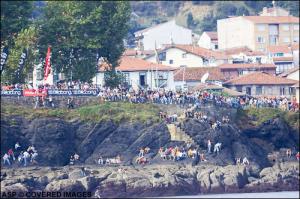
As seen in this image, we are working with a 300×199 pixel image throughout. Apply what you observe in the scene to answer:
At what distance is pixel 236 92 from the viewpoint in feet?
370

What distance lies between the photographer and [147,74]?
11394cm

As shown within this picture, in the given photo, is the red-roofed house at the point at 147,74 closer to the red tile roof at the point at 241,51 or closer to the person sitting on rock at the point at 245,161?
the red tile roof at the point at 241,51

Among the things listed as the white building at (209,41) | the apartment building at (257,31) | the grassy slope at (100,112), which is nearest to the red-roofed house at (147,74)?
the grassy slope at (100,112)

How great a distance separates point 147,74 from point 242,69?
15973mm

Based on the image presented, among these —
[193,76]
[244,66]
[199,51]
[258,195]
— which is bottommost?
[258,195]

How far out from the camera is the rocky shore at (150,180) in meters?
79.4

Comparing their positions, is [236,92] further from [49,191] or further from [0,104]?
[49,191]

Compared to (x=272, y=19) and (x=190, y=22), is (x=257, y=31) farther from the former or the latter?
(x=190, y=22)

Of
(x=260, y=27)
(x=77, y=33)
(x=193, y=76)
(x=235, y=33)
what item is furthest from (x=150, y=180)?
(x=235, y=33)

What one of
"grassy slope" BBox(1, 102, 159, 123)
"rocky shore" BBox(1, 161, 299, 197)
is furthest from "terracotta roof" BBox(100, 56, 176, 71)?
"rocky shore" BBox(1, 161, 299, 197)

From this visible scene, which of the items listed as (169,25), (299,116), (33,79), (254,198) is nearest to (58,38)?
(33,79)

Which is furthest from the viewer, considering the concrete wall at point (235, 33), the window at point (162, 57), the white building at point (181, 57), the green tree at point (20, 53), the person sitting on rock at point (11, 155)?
the concrete wall at point (235, 33)

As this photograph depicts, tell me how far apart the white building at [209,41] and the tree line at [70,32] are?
47311 millimetres

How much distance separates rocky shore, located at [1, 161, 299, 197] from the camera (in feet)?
261
